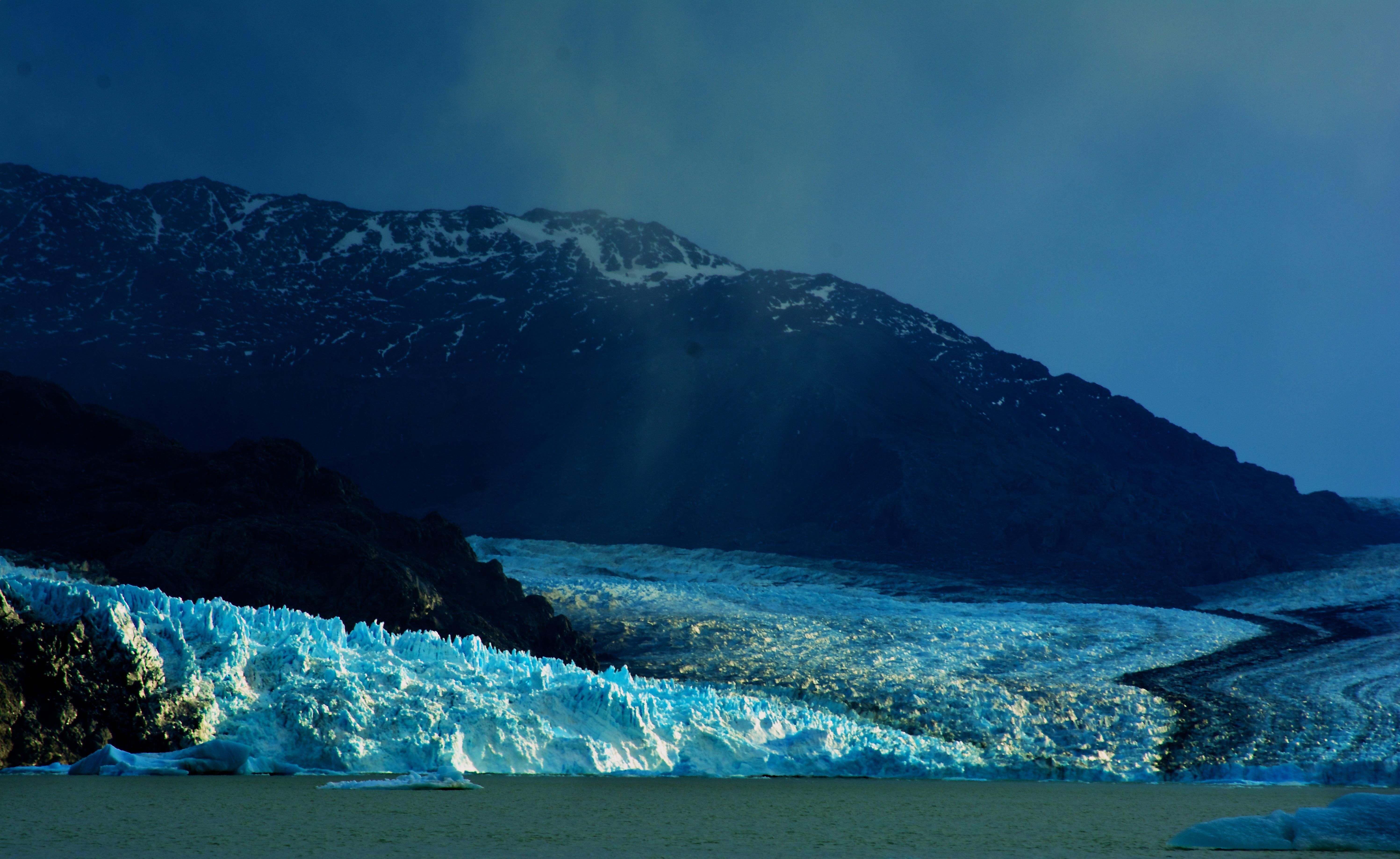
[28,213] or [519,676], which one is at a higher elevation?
[28,213]

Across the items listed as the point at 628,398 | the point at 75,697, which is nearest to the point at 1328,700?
the point at 75,697

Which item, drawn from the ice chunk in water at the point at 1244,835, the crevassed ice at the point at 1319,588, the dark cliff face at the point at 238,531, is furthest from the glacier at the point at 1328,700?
the dark cliff face at the point at 238,531

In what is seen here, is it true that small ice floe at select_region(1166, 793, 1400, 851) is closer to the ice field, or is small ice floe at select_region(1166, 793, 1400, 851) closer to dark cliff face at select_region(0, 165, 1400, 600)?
the ice field

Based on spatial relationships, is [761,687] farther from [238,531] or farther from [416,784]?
[416,784]

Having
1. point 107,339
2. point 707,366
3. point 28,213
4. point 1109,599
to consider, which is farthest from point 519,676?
point 28,213

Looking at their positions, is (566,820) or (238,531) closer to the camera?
(566,820)

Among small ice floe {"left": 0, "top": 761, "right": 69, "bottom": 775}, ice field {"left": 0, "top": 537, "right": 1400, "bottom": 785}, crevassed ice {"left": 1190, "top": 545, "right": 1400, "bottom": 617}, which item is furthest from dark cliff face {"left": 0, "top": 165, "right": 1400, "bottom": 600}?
small ice floe {"left": 0, "top": 761, "right": 69, "bottom": 775}

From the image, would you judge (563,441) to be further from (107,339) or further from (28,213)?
(28,213)
